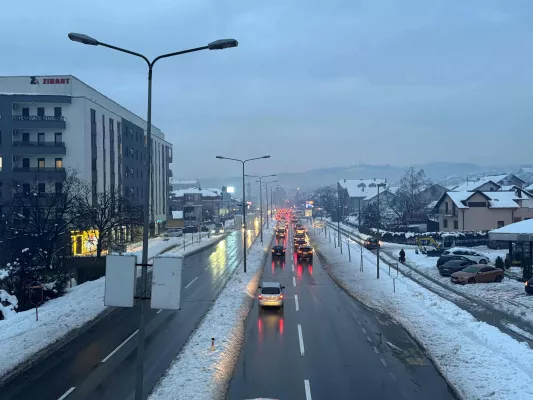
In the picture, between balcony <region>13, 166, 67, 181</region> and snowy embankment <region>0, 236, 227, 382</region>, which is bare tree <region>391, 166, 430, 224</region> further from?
snowy embankment <region>0, 236, 227, 382</region>

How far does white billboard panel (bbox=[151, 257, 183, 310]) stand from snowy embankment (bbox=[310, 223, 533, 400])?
8.67m

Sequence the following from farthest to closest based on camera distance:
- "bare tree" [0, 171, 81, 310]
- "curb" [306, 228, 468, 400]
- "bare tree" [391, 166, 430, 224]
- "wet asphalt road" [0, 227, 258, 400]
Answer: "bare tree" [391, 166, 430, 224], "bare tree" [0, 171, 81, 310], "wet asphalt road" [0, 227, 258, 400], "curb" [306, 228, 468, 400]

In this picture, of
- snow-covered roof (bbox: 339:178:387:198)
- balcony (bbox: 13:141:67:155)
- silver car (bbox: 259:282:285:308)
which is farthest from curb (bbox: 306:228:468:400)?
snow-covered roof (bbox: 339:178:387:198)

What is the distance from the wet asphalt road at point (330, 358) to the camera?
13422 mm

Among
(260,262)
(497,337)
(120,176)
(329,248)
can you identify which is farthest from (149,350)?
(120,176)

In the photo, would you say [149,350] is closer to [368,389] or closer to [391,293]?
[368,389]

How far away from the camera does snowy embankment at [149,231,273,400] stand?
42.8ft

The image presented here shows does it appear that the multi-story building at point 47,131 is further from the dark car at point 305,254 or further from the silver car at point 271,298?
the silver car at point 271,298

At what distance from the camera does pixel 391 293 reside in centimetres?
2755

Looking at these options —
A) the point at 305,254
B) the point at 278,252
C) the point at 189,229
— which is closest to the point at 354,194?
the point at 189,229

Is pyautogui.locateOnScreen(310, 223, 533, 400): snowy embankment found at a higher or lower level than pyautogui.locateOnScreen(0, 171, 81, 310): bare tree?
lower

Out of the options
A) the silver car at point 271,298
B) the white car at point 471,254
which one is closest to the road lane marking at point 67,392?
the silver car at point 271,298

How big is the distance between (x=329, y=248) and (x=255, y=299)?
97.9 feet

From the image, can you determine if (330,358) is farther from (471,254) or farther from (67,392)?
(471,254)
